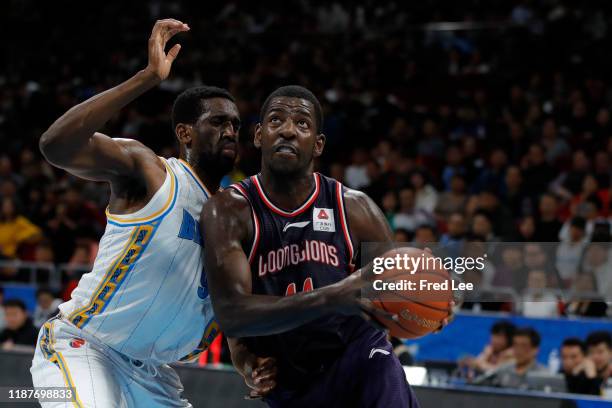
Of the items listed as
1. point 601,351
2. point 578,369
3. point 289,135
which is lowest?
point 578,369

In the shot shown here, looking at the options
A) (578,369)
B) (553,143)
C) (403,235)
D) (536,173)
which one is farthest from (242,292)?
(553,143)

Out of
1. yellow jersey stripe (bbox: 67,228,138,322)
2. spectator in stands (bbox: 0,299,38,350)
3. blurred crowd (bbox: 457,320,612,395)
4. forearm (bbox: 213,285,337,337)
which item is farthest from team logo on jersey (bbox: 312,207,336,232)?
spectator in stands (bbox: 0,299,38,350)

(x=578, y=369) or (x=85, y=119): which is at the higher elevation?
(x=85, y=119)

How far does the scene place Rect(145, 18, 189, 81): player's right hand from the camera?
3.59m

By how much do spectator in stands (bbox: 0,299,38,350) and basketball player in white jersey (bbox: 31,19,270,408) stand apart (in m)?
5.03

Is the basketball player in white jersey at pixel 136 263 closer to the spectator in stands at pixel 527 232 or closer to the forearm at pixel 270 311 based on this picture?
the forearm at pixel 270 311

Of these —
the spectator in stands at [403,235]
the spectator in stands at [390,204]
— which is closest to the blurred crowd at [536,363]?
the spectator in stands at [403,235]

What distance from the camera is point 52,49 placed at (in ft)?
56.7

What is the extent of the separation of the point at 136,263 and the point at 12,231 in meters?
8.59

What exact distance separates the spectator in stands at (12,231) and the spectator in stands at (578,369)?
7335mm

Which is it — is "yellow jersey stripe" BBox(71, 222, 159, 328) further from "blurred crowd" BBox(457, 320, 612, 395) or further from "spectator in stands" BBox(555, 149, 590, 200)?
"spectator in stands" BBox(555, 149, 590, 200)

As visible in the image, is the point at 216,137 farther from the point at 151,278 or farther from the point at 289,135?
the point at 151,278

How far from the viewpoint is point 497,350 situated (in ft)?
23.9

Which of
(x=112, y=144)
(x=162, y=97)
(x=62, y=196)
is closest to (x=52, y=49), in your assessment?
(x=162, y=97)
